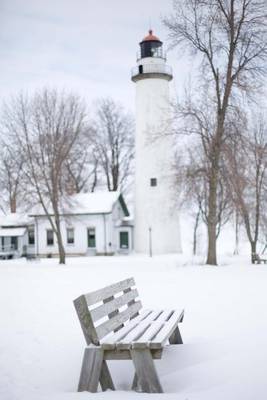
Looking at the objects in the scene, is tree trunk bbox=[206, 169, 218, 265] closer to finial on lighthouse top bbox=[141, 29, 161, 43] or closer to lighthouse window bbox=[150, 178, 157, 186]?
lighthouse window bbox=[150, 178, 157, 186]

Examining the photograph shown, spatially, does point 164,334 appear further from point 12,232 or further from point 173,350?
point 12,232

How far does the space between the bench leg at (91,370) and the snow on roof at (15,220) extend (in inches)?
1425

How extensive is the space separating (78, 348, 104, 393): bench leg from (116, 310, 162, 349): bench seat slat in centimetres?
21

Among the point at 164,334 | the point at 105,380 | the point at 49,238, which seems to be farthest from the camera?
the point at 49,238

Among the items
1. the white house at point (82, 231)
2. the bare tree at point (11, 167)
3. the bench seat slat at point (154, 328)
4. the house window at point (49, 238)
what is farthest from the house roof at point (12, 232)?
the bench seat slat at point (154, 328)

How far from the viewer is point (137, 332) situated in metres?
4.80

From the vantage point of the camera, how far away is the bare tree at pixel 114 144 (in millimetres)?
45781

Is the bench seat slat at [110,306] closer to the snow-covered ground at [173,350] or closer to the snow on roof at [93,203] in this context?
the snow-covered ground at [173,350]

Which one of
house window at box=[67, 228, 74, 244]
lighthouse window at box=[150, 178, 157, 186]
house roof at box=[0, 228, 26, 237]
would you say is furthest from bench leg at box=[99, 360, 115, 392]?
house roof at box=[0, 228, 26, 237]

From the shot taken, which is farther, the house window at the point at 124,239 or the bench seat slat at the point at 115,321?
the house window at the point at 124,239

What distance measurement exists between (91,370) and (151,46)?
32823mm

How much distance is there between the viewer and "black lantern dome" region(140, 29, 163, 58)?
34531mm

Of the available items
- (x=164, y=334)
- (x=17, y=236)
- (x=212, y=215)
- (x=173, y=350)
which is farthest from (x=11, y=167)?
(x=164, y=334)

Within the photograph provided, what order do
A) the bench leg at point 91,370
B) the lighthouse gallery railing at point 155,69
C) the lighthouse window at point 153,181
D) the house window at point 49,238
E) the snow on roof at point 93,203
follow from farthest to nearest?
the house window at point 49,238 → the snow on roof at point 93,203 → the lighthouse window at point 153,181 → the lighthouse gallery railing at point 155,69 → the bench leg at point 91,370
